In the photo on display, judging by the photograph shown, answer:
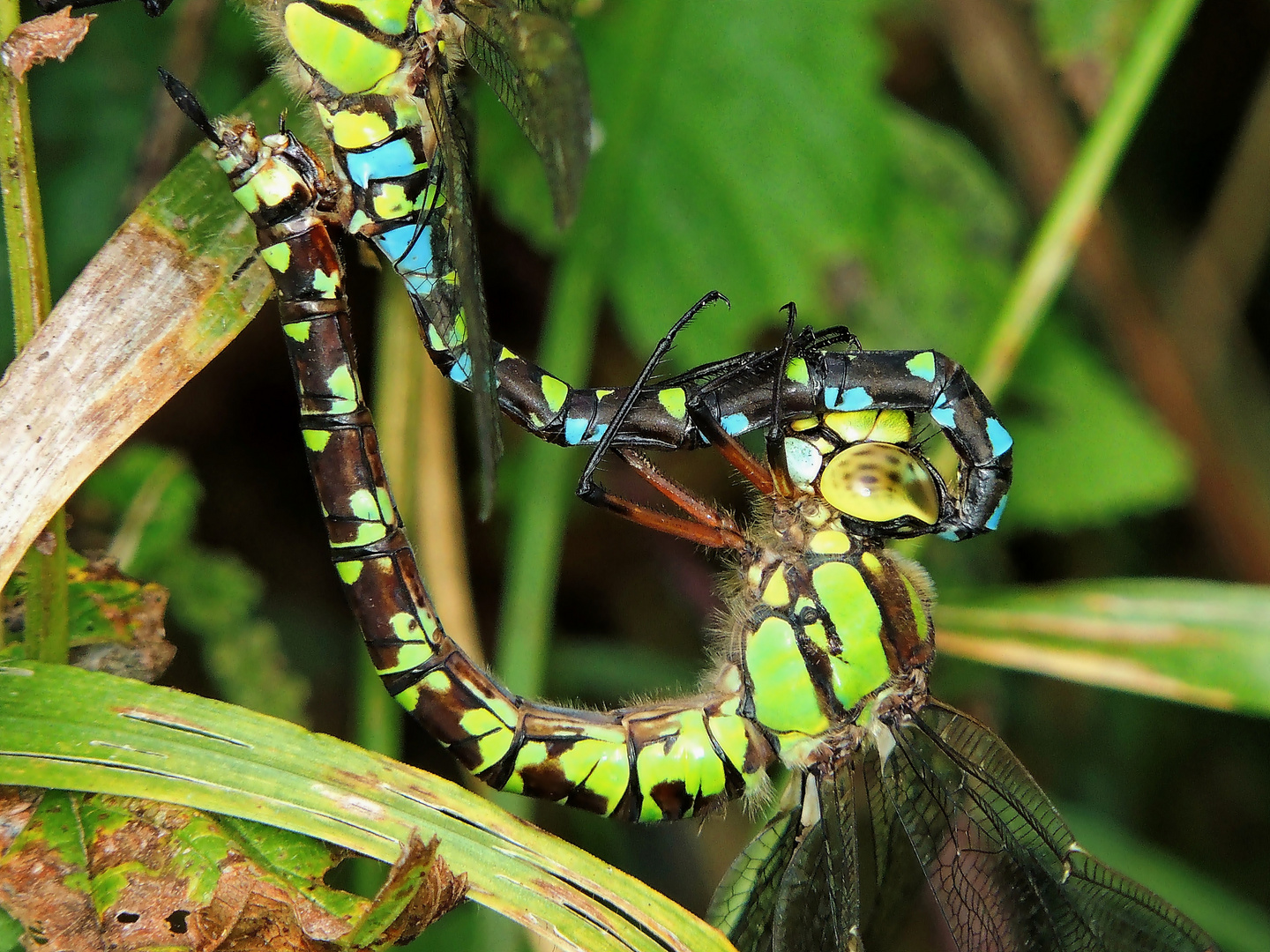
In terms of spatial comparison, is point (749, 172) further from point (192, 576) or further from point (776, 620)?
point (192, 576)

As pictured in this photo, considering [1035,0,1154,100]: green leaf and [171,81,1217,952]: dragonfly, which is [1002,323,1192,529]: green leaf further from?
[171,81,1217,952]: dragonfly

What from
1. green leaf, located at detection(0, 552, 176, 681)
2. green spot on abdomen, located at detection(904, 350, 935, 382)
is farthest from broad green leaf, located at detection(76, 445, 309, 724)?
green spot on abdomen, located at detection(904, 350, 935, 382)

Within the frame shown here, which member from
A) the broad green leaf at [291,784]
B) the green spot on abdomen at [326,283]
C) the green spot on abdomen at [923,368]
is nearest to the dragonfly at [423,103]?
the green spot on abdomen at [326,283]

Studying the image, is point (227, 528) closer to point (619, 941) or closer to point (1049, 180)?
point (619, 941)

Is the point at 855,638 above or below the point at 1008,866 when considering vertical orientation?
above

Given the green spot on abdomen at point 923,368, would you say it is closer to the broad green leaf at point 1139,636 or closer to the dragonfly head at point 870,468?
the dragonfly head at point 870,468

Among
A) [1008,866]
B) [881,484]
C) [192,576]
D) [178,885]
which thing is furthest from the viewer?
[192,576]

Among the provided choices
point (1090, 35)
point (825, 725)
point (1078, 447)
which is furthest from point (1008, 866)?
point (1090, 35)
